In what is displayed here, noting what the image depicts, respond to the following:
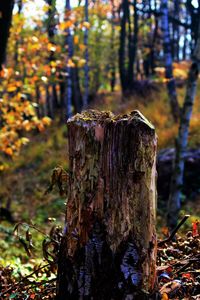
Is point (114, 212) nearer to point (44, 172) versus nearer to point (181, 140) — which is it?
point (181, 140)

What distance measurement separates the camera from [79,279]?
2.48m

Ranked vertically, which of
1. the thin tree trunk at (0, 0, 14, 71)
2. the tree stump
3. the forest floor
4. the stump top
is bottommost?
the forest floor

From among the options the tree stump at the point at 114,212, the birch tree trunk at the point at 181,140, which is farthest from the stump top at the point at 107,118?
the birch tree trunk at the point at 181,140

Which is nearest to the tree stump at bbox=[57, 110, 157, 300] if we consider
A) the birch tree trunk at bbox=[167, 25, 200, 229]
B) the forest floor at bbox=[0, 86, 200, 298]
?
the birch tree trunk at bbox=[167, 25, 200, 229]

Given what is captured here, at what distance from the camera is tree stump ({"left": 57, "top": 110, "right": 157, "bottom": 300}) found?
243cm

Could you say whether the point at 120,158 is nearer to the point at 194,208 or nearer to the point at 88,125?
the point at 88,125

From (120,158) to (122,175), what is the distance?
0.33 ft

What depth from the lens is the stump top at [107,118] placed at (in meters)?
2.44

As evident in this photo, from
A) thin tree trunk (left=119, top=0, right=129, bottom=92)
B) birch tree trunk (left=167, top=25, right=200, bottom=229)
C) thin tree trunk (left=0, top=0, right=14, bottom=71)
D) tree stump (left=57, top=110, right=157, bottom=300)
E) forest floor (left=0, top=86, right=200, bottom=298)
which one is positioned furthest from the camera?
thin tree trunk (left=119, top=0, right=129, bottom=92)

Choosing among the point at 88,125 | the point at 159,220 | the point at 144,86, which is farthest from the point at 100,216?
the point at 144,86

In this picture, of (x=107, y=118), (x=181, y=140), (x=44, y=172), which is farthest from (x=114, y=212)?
(x=44, y=172)

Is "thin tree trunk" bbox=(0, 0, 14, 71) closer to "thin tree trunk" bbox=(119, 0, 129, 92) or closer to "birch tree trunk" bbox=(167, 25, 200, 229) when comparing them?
"birch tree trunk" bbox=(167, 25, 200, 229)

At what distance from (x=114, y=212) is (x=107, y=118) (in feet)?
1.83

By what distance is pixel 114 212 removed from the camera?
2453 millimetres
